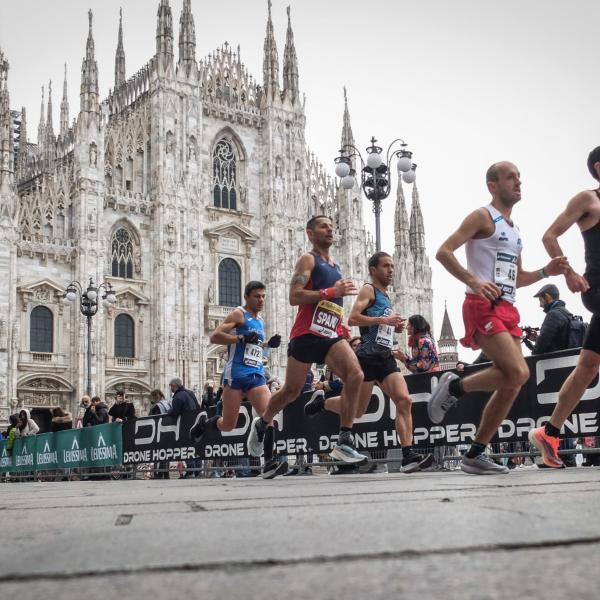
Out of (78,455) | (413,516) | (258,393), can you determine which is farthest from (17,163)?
(413,516)

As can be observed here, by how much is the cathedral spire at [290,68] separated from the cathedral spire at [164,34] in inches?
233

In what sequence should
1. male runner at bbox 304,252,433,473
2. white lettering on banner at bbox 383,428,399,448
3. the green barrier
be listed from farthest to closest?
the green barrier < white lettering on banner at bbox 383,428,399,448 < male runner at bbox 304,252,433,473

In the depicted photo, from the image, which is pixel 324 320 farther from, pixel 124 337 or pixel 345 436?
pixel 124 337

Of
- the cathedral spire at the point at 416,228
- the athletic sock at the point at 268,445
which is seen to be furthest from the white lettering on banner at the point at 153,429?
the cathedral spire at the point at 416,228

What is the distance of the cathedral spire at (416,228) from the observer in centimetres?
4216

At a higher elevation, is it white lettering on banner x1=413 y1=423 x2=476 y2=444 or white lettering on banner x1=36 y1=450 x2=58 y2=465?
white lettering on banner x1=413 y1=423 x2=476 y2=444

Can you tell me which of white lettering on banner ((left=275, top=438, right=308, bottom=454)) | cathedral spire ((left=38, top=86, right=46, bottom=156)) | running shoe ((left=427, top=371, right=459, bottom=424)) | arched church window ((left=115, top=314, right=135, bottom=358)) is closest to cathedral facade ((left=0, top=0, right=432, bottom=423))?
arched church window ((left=115, top=314, right=135, bottom=358))

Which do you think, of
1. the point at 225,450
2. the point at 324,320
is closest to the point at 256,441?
the point at 324,320

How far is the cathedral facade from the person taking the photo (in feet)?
103

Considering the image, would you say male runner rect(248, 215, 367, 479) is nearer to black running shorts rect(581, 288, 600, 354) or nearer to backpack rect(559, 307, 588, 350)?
black running shorts rect(581, 288, 600, 354)

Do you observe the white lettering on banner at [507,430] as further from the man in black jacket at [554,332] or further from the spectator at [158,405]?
the spectator at [158,405]

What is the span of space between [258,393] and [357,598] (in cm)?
653

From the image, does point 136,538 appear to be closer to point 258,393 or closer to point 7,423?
point 258,393

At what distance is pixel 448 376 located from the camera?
6.09 metres
